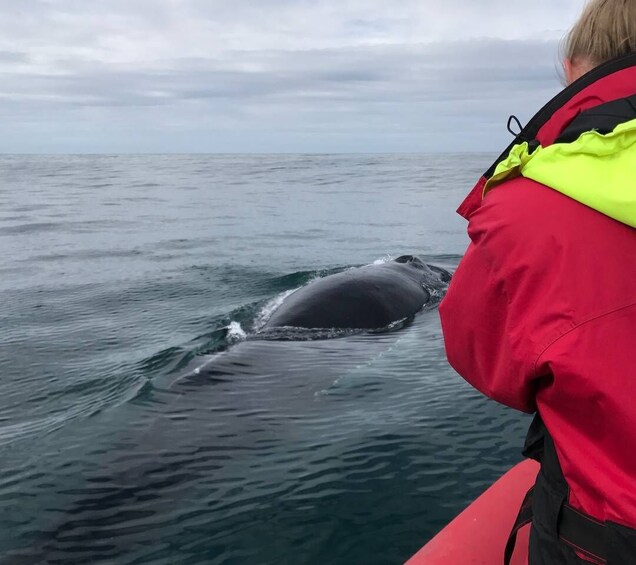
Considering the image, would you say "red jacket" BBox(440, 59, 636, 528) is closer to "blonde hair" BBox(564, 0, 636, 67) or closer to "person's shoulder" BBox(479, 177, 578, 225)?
"person's shoulder" BBox(479, 177, 578, 225)

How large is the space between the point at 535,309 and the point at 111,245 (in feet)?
65.7

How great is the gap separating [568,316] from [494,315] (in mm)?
257

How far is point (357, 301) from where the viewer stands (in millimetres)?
9820

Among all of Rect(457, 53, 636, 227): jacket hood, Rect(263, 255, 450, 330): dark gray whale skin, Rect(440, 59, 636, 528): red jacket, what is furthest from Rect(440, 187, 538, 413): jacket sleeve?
Rect(263, 255, 450, 330): dark gray whale skin

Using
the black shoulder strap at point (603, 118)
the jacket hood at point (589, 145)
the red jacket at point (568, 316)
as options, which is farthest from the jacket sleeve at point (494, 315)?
the black shoulder strap at point (603, 118)

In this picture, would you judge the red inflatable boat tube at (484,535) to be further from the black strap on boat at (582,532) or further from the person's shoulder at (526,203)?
the person's shoulder at (526,203)

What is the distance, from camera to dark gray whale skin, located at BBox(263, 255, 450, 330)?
9352 millimetres

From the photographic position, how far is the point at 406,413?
664 centimetres

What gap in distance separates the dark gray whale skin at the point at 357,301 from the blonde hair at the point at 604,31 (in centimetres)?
705

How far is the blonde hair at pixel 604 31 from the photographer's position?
2098mm

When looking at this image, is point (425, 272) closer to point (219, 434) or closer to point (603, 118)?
point (219, 434)

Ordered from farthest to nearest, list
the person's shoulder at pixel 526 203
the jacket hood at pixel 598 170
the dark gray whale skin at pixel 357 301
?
the dark gray whale skin at pixel 357 301, the person's shoulder at pixel 526 203, the jacket hood at pixel 598 170

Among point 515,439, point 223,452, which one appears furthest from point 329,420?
point 515,439

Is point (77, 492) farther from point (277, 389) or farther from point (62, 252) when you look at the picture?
point (62, 252)
